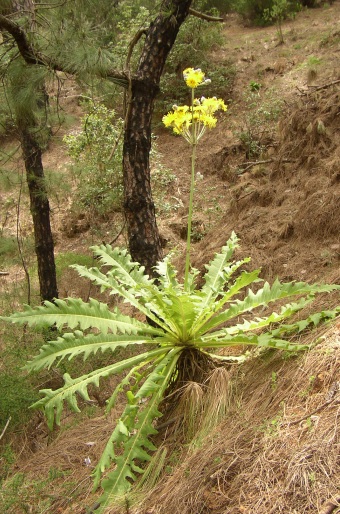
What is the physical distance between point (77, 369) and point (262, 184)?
11.5ft

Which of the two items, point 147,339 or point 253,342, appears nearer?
point 253,342

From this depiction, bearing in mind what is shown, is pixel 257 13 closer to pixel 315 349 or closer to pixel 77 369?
pixel 77 369

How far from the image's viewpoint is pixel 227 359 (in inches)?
121

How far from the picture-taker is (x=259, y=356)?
288 cm

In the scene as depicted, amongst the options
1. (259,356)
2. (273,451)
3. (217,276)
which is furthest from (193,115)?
(273,451)

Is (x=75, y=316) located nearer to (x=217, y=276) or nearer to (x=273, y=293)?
(x=217, y=276)

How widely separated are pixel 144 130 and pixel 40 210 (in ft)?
8.97

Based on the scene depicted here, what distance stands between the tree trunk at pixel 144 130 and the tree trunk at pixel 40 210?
1.99 meters

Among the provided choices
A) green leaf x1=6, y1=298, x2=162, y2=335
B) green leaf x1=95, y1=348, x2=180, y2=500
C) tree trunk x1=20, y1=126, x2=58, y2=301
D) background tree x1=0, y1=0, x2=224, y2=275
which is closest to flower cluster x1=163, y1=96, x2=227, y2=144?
background tree x1=0, y1=0, x2=224, y2=275

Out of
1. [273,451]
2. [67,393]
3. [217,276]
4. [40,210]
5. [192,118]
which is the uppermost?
[192,118]

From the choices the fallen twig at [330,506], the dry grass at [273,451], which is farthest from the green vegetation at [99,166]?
the fallen twig at [330,506]

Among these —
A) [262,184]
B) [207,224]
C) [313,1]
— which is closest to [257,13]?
[313,1]

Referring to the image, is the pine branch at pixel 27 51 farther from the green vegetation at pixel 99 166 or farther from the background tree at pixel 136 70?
the green vegetation at pixel 99 166

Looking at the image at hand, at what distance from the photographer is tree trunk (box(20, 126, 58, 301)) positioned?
20.9 ft
